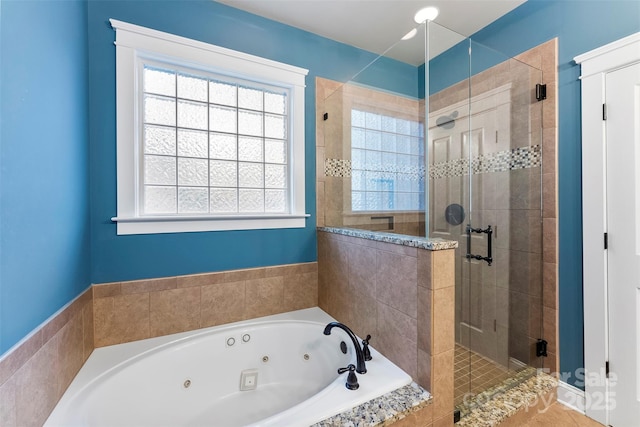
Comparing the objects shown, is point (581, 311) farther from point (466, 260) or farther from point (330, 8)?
point (330, 8)

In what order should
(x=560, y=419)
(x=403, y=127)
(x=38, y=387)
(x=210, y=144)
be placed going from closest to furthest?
(x=38, y=387), (x=560, y=419), (x=210, y=144), (x=403, y=127)

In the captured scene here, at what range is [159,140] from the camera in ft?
5.87

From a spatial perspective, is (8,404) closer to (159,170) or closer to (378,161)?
(159,170)

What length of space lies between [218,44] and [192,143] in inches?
29.1

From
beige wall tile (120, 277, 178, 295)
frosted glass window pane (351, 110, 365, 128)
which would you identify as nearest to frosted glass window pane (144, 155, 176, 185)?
beige wall tile (120, 277, 178, 295)

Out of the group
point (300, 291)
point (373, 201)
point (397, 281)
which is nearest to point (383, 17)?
point (373, 201)

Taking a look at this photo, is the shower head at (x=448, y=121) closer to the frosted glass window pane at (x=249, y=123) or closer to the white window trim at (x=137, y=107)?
the white window trim at (x=137, y=107)

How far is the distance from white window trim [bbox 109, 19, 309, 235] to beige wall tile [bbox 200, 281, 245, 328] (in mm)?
428

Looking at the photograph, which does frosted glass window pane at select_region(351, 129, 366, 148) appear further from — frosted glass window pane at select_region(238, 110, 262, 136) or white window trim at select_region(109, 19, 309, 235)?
frosted glass window pane at select_region(238, 110, 262, 136)

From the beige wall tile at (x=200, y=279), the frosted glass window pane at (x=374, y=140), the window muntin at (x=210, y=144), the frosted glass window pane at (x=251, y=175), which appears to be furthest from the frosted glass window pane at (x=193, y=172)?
the frosted glass window pane at (x=374, y=140)

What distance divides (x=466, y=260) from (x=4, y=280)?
2395 mm

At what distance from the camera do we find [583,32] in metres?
1.61

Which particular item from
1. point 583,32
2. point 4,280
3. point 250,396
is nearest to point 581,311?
point 583,32

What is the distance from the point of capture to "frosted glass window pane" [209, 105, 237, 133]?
1.93 m
